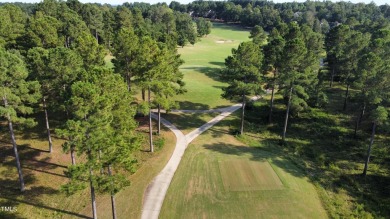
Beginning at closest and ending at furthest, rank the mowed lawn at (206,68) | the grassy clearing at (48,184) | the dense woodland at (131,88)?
the dense woodland at (131,88), the grassy clearing at (48,184), the mowed lawn at (206,68)

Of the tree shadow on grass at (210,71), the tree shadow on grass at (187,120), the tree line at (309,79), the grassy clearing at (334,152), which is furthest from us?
the tree shadow on grass at (210,71)

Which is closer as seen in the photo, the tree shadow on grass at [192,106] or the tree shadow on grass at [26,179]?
the tree shadow on grass at [26,179]

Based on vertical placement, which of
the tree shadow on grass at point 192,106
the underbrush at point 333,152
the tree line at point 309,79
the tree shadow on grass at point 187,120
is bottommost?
the underbrush at point 333,152

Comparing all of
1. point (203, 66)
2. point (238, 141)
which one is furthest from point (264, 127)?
point (203, 66)

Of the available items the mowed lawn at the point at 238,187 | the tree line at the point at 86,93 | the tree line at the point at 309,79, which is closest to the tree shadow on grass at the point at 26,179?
the tree line at the point at 86,93

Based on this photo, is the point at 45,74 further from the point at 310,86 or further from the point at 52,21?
the point at 310,86

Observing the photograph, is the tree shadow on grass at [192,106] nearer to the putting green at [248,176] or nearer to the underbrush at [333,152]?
the underbrush at [333,152]

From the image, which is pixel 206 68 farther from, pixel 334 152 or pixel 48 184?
pixel 48 184
